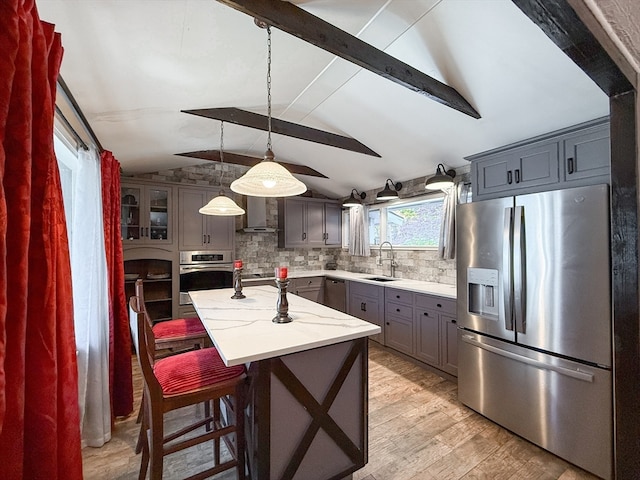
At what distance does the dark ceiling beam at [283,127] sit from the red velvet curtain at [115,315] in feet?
3.10

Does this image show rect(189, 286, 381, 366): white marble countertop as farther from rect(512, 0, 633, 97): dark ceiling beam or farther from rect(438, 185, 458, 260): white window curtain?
rect(438, 185, 458, 260): white window curtain

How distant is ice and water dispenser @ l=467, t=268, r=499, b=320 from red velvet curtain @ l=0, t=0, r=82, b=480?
8.22ft

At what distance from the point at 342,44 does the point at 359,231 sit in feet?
11.3

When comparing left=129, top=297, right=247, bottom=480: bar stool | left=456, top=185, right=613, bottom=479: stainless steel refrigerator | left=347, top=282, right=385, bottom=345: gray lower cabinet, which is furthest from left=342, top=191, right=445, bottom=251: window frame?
left=129, top=297, right=247, bottom=480: bar stool

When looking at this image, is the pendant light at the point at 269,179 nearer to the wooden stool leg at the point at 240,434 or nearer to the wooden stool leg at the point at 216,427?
the wooden stool leg at the point at 240,434

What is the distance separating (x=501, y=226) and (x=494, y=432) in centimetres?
156

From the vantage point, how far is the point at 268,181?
5.83ft

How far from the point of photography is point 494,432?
213 centimetres

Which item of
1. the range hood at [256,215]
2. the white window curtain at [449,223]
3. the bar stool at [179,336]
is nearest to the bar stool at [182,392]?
the bar stool at [179,336]

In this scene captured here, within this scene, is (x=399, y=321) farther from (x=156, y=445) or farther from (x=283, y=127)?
(x=156, y=445)

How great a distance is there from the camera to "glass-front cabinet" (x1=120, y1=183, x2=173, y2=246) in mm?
3627

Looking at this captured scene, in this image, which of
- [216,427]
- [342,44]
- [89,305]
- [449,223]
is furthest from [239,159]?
[216,427]

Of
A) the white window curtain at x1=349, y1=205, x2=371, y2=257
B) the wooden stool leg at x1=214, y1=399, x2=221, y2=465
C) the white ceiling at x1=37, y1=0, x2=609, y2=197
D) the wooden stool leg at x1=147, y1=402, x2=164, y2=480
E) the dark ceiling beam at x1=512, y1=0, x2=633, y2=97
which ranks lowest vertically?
the wooden stool leg at x1=214, y1=399, x2=221, y2=465

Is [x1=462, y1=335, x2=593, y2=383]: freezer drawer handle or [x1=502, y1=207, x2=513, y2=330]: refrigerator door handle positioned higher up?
[x1=502, y1=207, x2=513, y2=330]: refrigerator door handle
